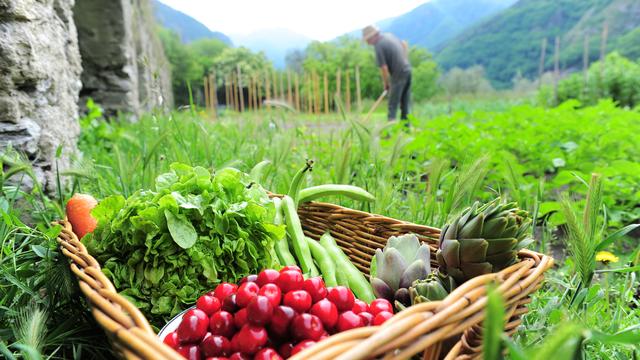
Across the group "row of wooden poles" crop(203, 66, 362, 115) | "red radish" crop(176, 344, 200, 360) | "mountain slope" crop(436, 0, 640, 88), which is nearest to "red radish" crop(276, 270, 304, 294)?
"red radish" crop(176, 344, 200, 360)

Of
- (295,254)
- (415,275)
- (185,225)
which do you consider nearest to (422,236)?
(415,275)

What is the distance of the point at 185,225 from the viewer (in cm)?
118

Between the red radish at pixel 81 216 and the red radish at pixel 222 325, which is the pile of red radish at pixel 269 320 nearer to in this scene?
the red radish at pixel 222 325

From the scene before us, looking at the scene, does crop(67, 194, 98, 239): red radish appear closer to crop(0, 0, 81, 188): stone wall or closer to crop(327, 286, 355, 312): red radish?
crop(0, 0, 81, 188): stone wall

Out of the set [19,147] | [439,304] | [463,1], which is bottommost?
[439,304]

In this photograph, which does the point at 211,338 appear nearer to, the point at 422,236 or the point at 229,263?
the point at 229,263

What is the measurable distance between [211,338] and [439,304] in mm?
453

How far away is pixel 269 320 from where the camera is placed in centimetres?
89

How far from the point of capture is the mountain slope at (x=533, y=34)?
52281 millimetres

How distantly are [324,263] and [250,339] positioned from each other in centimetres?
61

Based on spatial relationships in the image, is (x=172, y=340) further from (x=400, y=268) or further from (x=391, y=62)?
(x=391, y=62)

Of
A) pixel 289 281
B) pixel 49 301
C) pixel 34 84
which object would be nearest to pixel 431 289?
pixel 289 281

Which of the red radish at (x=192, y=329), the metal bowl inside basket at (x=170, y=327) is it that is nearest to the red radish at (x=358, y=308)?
the red radish at (x=192, y=329)

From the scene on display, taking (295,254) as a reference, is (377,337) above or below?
above
